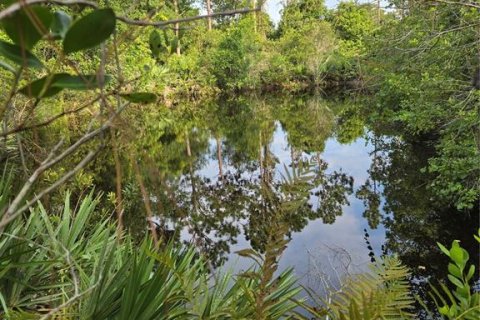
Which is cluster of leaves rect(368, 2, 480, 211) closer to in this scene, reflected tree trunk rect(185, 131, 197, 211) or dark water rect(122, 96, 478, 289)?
dark water rect(122, 96, 478, 289)

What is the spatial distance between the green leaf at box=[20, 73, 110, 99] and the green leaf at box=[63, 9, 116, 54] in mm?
40

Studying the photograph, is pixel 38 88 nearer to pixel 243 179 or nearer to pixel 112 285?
pixel 112 285

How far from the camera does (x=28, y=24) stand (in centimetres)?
41

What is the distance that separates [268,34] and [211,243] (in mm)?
33638

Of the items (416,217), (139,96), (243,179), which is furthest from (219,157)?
(139,96)

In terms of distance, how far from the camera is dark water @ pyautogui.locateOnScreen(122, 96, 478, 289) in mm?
2241

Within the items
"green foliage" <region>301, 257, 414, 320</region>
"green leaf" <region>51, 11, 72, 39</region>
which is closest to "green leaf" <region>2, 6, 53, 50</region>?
"green leaf" <region>51, 11, 72, 39</region>

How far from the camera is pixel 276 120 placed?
20.0 m

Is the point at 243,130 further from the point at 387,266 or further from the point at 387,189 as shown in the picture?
the point at 387,266

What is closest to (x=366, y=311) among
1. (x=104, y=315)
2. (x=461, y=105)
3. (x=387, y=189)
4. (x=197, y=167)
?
(x=104, y=315)

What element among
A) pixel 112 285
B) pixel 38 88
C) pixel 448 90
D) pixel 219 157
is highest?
pixel 219 157

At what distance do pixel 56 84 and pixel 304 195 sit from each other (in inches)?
30.7

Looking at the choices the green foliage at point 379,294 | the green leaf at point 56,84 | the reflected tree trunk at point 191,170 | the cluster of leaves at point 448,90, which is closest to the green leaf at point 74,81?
the green leaf at point 56,84

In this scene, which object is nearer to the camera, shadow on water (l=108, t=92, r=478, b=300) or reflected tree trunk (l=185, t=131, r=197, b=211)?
shadow on water (l=108, t=92, r=478, b=300)
